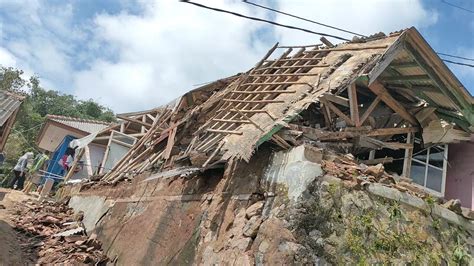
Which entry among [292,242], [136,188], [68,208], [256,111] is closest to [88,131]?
[68,208]

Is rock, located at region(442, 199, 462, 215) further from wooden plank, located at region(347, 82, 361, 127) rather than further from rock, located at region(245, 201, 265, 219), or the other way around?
rock, located at region(245, 201, 265, 219)

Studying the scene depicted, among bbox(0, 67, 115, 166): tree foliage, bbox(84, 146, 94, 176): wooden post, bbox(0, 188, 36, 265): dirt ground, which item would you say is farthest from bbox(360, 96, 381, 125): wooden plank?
bbox(0, 67, 115, 166): tree foliage

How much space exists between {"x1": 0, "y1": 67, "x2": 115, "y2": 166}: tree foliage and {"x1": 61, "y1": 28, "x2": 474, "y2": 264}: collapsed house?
91.8ft

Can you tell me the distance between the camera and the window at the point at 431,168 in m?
8.51

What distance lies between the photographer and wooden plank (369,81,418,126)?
7898mm

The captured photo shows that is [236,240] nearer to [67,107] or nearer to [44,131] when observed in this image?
[44,131]

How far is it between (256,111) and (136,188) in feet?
15.7

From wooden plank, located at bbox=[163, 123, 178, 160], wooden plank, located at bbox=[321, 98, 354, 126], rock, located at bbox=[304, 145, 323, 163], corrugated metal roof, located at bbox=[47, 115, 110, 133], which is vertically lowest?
rock, located at bbox=[304, 145, 323, 163]

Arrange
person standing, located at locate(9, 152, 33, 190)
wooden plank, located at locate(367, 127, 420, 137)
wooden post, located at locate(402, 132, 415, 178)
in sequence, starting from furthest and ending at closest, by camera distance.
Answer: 1. person standing, located at locate(9, 152, 33, 190)
2. wooden post, located at locate(402, 132, 415, 178)
3. wooden plank, located at locate(367, 127, 420, 137)

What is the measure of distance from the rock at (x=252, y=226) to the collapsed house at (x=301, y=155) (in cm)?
2

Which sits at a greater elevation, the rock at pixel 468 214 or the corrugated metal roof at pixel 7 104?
the corrugated metal roof at pixel 7 104

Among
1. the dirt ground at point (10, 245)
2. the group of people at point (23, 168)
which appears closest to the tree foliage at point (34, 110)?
the group of people at point (23, 168)

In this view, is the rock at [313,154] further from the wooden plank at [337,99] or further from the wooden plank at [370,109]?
the wooden plank at [370,109]

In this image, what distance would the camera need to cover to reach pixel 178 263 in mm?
6664
